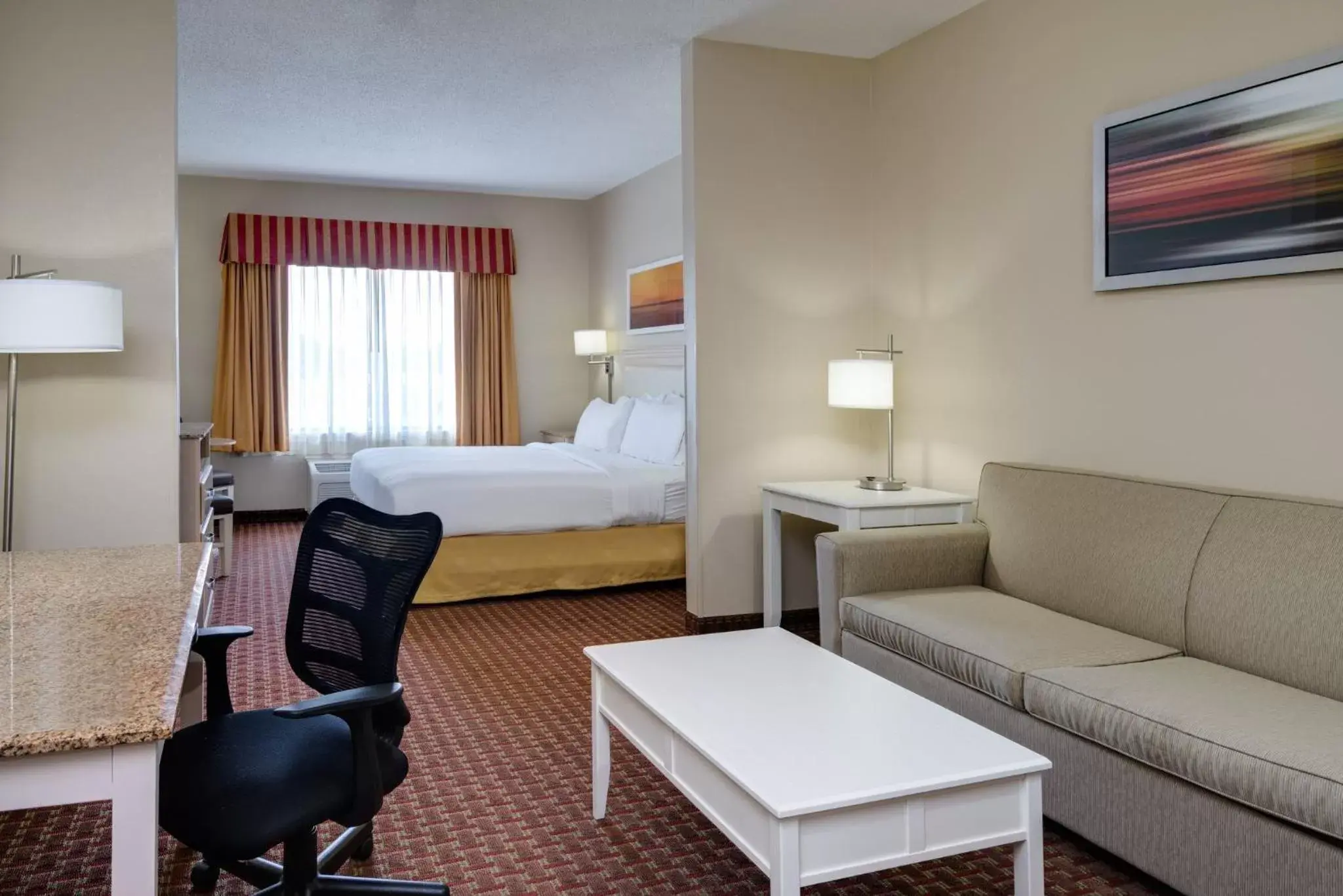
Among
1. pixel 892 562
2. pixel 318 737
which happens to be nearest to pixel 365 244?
pixel 892 562

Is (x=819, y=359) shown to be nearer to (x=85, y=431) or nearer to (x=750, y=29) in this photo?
(x=750, y=29)

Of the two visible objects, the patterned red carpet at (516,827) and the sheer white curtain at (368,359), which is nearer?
the patterned red carpet at (516,827)

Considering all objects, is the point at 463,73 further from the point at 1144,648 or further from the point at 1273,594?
→ the point at 1273,594

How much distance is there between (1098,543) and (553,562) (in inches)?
116

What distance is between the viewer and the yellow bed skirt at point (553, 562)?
5.23 metres

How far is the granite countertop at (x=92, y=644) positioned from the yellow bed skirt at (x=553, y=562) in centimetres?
266

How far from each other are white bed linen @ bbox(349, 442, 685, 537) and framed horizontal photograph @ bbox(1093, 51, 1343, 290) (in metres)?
2.70

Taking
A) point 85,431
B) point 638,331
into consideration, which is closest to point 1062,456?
point 85,431

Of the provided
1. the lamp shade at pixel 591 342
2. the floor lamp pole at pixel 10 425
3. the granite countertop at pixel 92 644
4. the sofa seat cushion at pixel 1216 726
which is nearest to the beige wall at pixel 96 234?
the floor lamp pole at pixel 10 425

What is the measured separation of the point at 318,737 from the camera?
2080 mm

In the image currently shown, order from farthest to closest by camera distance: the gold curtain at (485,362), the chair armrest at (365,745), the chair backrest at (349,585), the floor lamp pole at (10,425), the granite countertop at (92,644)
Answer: the gold curtain at (485,362)
the floor lamp pole at (10,425)
the chair backrest at (349,585)
the chair armrest at (365,745)
the granite countertop at (92,644)

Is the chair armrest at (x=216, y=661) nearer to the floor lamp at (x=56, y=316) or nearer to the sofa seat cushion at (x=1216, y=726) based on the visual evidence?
the floor lamp at (x=56, y=316)

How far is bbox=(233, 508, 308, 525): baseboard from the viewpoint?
804cm

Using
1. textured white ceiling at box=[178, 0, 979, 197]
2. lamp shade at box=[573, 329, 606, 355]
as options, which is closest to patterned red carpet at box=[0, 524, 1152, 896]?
textured white ceiling at box=[178, 0, 979, 197]
